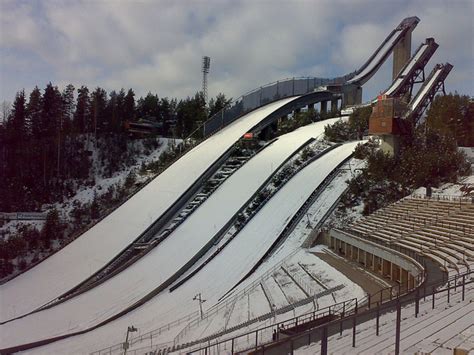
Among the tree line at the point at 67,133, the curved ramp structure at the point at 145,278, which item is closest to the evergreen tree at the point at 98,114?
the tree line at the point at 67,133

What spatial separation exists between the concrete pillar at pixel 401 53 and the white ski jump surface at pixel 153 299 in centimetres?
3159

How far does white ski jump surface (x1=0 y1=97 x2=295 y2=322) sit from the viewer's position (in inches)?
715

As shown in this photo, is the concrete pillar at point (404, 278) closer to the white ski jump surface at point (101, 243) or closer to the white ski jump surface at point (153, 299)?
the white ski jump surface at point (153, 299)

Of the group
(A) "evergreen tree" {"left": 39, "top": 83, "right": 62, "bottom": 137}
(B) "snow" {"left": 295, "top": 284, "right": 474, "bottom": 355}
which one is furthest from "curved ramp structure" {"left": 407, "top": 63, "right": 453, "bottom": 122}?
(B) "snow" {"left": 295, "top": 284, "right": 474, "bottom": 355}

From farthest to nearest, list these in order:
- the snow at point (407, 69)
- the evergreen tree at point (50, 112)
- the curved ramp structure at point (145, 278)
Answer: the snow at point (407, 69) → the evergreen tree at point (50, 112) → the curved ramp structure at point (145, 278)

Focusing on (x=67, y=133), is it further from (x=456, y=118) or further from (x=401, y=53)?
(x=401, y=53)

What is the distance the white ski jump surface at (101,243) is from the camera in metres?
18.2

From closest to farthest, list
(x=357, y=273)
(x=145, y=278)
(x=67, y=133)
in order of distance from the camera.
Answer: (x=357, y=273)
(x=145, y=278)
(x=67, y=133)

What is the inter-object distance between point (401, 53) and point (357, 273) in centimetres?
4075

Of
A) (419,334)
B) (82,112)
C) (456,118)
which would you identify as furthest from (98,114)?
(419,334)

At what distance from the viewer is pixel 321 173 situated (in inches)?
989

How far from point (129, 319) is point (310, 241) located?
27.6ft

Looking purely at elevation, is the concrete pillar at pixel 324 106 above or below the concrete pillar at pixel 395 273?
above

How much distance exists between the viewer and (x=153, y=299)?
16.3 metres
